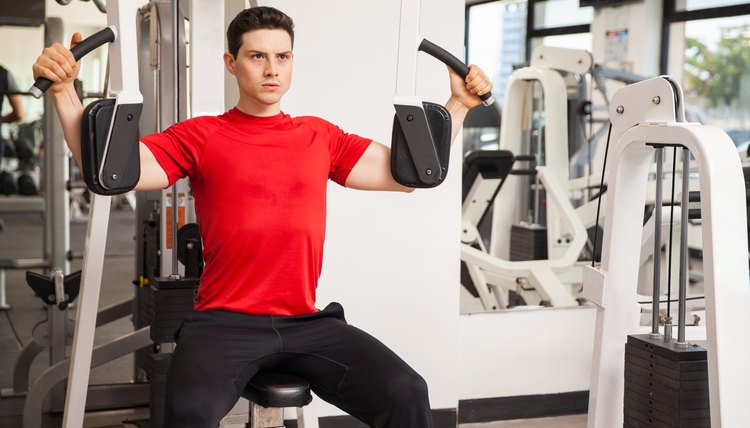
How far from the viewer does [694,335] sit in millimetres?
2676

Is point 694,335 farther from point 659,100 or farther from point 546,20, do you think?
point 546,20

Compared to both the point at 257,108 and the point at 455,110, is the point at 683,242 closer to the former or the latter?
the point at 455,110

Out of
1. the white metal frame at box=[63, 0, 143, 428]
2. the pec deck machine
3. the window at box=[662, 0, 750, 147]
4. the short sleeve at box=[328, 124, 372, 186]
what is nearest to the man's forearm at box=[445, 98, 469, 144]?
the short sleeve at box=[328, 124, 372, 186]

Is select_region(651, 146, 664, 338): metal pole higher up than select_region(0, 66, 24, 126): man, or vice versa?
select_region(0, 66, 24, 126): man

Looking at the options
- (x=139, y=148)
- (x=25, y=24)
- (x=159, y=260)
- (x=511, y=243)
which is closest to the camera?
(x=139, y=148)

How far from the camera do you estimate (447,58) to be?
193 cm

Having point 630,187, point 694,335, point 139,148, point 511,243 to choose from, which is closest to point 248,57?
point 139,148

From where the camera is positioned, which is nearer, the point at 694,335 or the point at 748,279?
the point at 748,279

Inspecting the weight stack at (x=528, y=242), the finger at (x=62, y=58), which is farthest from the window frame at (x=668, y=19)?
the finger at (x=62, y=58)

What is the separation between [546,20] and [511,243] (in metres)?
1.53

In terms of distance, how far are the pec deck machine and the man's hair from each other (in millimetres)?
950

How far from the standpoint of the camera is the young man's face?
2.00m

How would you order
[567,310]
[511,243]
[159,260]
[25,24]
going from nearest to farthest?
[159,260]
[567,310]
[511,243]
[25,24]

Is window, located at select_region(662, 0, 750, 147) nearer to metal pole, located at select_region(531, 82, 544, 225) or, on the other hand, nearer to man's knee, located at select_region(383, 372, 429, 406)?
metal pole, located at select_region(531, 82, 544, 225)
